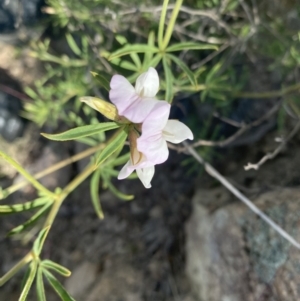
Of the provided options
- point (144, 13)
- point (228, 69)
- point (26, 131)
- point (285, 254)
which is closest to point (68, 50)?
point (26, 131)

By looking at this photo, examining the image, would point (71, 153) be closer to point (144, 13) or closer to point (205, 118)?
point (205, 118)

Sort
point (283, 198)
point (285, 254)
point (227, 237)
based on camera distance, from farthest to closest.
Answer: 1. point (227, 237)
2. point (283, 198)
3. point (285, 254)

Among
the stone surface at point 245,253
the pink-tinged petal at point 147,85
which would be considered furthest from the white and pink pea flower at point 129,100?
the stone surface at point 245,253

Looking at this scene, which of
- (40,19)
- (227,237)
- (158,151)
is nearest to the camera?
(158,151)

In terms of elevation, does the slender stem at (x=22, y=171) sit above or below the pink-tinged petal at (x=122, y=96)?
below

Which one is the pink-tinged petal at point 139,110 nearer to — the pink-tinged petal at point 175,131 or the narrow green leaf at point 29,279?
the pink-tinged petal at point 175,131

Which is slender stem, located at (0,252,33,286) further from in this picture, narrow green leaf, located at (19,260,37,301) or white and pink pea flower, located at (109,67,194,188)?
white and pink pea flower, located at (109,67,194,188)

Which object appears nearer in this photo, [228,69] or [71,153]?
[228,69]

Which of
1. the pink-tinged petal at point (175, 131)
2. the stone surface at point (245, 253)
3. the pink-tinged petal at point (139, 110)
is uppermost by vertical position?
the pink-tinged petal at point (139, 110)
